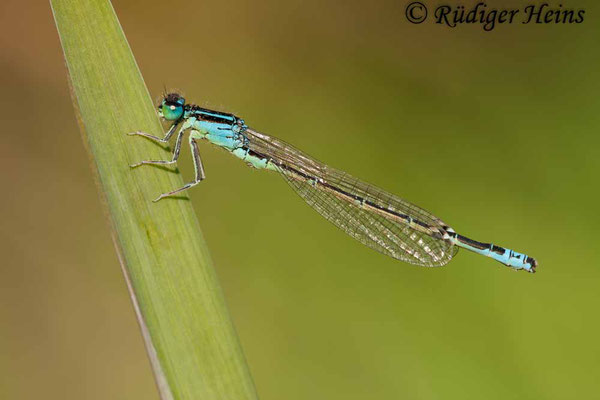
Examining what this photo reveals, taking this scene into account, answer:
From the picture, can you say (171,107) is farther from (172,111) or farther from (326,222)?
(326,222)

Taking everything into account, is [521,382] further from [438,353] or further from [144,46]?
[144,46]

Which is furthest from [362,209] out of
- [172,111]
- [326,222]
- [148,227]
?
[148,227]

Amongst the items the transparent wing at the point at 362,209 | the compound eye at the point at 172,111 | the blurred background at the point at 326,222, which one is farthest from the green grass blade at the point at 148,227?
the blurred background at the point at 326,222

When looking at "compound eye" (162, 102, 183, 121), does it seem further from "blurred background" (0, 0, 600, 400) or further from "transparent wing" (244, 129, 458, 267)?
"blurred background" (0, 0, 600, 400)

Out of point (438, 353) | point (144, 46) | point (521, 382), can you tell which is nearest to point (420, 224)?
point (438, 353)

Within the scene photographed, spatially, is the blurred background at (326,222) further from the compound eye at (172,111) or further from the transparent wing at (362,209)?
the compound eye at (172,111)

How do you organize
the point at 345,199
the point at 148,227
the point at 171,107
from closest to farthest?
Answer: the point at 148,227 < the point at 171,107 < the point at 345,199
